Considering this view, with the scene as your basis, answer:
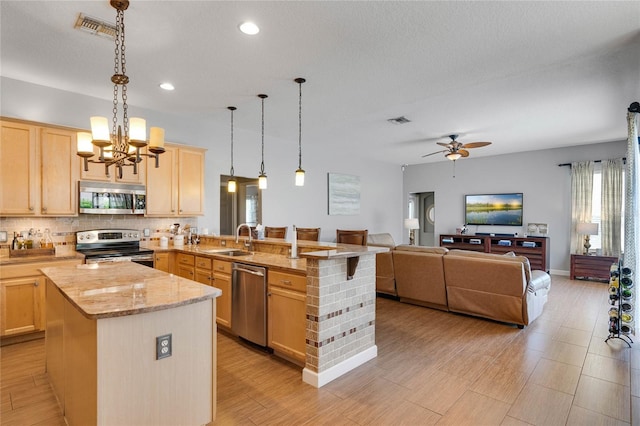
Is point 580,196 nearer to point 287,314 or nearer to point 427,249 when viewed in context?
point 427,249

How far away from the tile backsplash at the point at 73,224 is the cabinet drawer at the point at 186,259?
73cm

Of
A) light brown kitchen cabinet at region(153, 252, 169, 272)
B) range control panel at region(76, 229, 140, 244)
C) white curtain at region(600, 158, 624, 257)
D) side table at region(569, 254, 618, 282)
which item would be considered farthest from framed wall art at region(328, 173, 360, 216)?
white curtain at region(600, 158, 624, 257)

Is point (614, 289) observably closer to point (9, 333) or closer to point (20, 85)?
point (9, 333)

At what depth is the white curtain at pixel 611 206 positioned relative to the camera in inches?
255

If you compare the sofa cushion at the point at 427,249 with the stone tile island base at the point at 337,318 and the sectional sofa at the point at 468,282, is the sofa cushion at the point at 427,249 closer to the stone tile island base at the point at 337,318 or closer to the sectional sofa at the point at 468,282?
Result: the sectional sofa at the point at 468,282

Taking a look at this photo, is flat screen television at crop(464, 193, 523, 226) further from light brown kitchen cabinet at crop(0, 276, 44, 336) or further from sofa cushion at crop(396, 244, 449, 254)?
light brown kitchen cabinet at crop(0, 276, 44, 336)

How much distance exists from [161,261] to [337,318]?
273cm

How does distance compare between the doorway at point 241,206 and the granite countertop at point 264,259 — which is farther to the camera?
the doorway at point 241,206

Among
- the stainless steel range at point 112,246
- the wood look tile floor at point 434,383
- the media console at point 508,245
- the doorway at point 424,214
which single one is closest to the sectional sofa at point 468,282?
the wood look tile floor at point 434,383

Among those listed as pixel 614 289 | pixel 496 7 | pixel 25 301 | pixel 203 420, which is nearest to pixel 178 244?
pixel 25 301

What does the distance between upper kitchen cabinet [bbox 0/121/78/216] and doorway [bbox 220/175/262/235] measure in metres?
2.36

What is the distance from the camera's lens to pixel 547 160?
7.42m

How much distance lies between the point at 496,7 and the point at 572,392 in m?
2.86

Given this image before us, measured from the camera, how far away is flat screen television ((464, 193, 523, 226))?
785 cm
